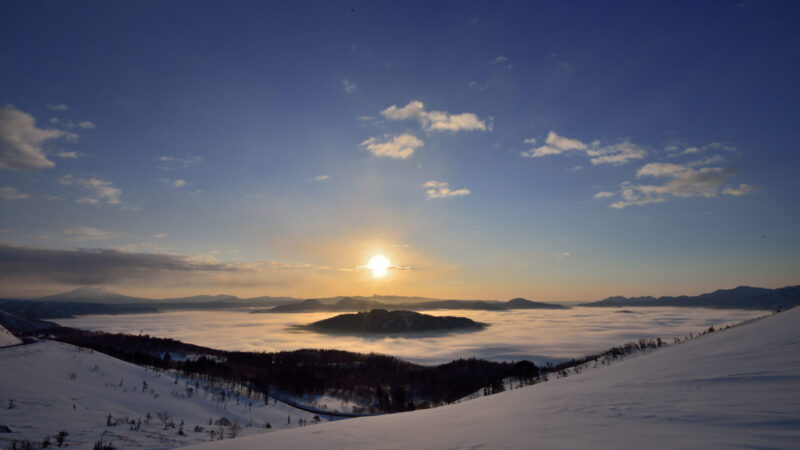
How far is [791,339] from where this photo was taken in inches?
353

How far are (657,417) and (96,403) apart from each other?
28.0 metres

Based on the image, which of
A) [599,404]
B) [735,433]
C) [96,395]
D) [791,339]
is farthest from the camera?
[96,395]

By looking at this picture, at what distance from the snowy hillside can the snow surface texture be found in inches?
397

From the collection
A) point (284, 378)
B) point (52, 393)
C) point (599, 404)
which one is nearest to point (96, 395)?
point (52, 393)

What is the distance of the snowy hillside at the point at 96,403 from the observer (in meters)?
14.3

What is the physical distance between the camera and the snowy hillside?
14328 mm

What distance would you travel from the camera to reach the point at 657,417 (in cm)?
568

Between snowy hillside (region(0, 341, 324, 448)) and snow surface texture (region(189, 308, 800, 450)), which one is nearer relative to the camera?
snow surface texture (region(189, 308, 800, 450))

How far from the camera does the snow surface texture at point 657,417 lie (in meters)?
4.49

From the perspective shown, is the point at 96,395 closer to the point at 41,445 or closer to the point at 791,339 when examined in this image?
the point at 41,445

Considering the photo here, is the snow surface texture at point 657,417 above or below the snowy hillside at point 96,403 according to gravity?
above

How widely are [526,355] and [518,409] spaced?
622ft

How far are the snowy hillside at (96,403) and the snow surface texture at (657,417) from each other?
10092 millimetres

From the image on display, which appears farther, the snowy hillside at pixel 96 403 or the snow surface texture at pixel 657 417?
the snowy hillside at pixel 96 403
